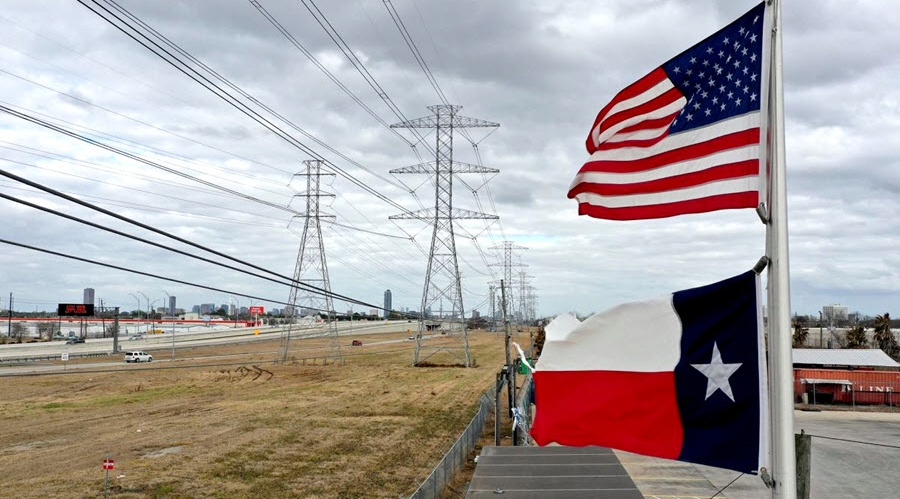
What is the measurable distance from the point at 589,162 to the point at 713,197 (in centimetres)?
159

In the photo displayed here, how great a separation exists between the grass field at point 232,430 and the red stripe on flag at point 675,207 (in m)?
19.5

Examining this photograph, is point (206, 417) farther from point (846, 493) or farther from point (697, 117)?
point (697, 117)

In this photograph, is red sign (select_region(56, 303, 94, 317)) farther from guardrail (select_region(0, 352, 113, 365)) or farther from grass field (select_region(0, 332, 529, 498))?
grass field (select_region(0, 332, 529, 498))

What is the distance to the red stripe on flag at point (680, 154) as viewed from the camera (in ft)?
20.5

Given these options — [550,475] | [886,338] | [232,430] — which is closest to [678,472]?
[550,475]

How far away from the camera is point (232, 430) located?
126 ft

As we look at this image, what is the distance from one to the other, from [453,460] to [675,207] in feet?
63.5

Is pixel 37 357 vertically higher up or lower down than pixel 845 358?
lower down

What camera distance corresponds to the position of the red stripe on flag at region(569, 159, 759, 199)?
620 cm

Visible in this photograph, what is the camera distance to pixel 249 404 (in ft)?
161

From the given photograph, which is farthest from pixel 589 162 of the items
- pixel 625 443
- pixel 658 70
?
pixel 625 443

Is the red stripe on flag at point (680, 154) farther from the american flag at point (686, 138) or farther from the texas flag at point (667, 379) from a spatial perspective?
the texas flag at point (667, 379)

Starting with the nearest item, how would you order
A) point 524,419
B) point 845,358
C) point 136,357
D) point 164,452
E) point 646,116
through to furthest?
point 646,116, point 524,419, point 164,452, point 845,358, point 136,357

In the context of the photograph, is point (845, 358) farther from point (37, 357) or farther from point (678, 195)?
point (37, 357)
